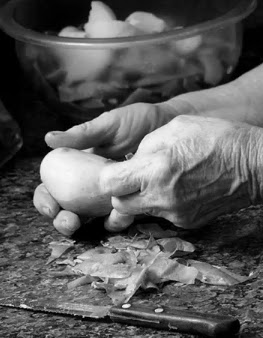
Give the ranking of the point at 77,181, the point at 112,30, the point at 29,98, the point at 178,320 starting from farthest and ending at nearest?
the point at 29,98
the point at 112,30
the point at 77,181
the point at 178,320

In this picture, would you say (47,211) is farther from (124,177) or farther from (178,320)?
(178,320)

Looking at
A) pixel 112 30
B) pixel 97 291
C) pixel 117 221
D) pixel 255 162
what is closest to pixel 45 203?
pixel 117 221

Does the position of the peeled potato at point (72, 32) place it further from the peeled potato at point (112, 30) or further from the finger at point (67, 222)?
the finger at point (67, 222)

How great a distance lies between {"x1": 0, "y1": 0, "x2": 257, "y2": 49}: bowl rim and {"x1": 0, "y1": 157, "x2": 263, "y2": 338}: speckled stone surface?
34 cm

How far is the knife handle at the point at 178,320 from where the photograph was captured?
1.18 meters

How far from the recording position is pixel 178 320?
3.94 ft

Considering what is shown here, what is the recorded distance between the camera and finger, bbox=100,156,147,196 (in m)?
1.37

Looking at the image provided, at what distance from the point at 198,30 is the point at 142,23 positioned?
0.62 ft

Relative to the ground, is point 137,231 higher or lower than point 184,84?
lower

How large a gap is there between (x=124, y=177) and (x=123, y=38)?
514 millimetres

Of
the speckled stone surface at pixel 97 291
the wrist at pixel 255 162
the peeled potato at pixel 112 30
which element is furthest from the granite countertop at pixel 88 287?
the peeled potato at pixel 112 30

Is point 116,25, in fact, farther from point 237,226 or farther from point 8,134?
point 237,226

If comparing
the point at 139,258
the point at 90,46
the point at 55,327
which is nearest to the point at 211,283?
the point at 139,258

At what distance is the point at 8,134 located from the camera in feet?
6.58
